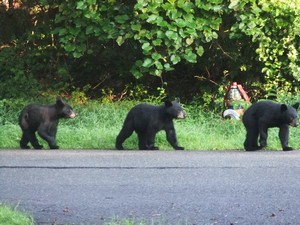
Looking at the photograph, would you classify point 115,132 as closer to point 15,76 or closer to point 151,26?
point 151,26

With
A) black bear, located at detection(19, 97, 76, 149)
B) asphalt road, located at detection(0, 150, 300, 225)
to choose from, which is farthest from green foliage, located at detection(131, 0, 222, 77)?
asphalt road, located at detection(0, 150, 300, 225)

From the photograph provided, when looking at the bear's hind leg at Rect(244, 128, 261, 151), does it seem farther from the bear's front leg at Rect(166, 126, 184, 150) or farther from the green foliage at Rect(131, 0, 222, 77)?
the green foliage at Rect(131, 0, 222, 77)

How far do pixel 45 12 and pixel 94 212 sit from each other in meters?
12.3

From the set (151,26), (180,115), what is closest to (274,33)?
(151,26)

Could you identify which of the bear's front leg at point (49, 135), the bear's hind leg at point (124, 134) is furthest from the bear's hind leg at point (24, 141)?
the bear's hind leg at point (124, 134)

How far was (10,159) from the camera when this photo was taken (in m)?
11.6

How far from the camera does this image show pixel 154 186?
884cm

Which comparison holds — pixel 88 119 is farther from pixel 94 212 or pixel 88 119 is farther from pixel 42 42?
pixel 94 212

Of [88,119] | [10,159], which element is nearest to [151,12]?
[88,119]

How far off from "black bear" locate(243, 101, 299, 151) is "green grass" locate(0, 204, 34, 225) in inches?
253

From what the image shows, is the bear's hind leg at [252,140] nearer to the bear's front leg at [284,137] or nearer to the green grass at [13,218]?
the bear's front leg at [284,137]

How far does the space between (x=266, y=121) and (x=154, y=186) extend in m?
4.12

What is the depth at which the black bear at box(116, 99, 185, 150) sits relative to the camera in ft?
42.5

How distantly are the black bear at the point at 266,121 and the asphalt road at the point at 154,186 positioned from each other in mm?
339
